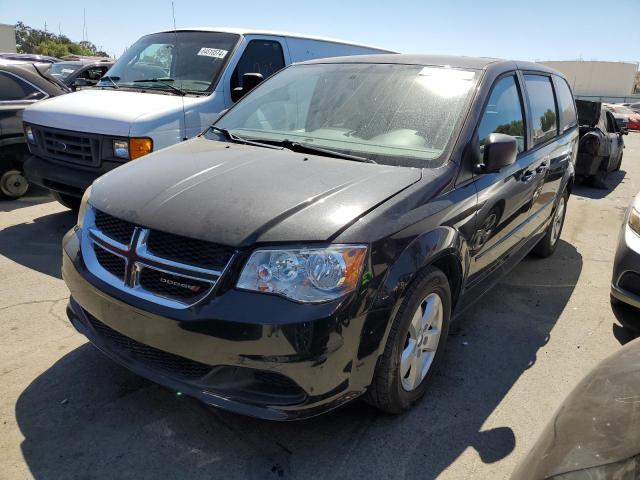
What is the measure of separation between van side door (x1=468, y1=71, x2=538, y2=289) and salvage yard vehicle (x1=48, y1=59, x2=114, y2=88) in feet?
16.4

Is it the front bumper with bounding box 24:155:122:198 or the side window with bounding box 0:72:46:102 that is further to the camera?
the side window with bounding box 0:72:46:102

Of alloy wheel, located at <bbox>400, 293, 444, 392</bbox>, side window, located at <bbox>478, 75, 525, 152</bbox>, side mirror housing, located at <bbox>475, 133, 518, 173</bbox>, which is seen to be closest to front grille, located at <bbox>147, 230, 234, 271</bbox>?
alloy wheel, located at <bbox>400, 293, 444, 392</bbox>

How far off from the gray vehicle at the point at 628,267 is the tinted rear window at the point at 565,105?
5.27ft

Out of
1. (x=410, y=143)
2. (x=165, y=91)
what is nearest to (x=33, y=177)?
(x=165, y=91)

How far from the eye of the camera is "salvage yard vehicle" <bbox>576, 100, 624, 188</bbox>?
9258 millimetres

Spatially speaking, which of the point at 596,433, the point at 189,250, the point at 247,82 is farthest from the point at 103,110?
the point at 596,433

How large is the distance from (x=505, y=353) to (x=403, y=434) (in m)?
1.22

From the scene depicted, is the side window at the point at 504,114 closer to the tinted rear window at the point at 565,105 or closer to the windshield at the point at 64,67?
the tinted rear window at the point at 565,105

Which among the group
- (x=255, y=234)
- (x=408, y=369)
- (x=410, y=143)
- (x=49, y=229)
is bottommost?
(x=49, y=229)

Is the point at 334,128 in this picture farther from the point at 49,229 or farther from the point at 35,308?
the point at 49,229

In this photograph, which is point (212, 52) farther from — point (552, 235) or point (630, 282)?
point (630, 282)

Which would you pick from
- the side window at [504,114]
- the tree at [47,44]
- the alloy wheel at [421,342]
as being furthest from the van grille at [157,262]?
the tree at [47,44]

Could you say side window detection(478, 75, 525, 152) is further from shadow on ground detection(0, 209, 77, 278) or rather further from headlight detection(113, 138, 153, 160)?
shadow on ground detection(0, 209, 77, 278)

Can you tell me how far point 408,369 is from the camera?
9.06 ft
